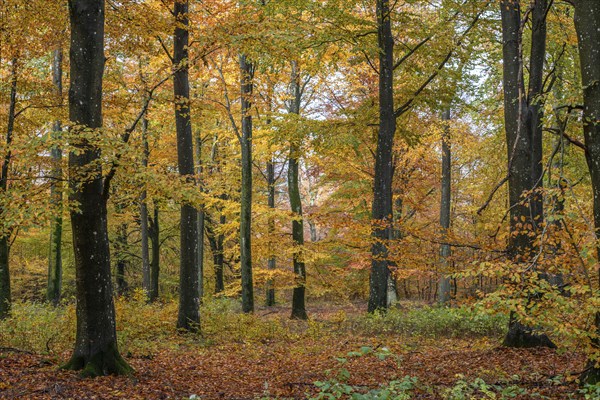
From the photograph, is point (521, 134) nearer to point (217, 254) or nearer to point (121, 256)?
point (217, 254)

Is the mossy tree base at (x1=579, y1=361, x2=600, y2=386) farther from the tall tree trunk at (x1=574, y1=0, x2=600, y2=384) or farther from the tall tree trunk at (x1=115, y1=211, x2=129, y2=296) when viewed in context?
the tall tree trunk at (x1=115, y1=211, x2=129, y2=296)

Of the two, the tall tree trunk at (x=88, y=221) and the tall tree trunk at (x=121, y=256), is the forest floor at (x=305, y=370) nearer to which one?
the tall tree trunk at (x=88, y=221)

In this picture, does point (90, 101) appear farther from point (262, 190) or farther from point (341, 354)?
point (262, 190)

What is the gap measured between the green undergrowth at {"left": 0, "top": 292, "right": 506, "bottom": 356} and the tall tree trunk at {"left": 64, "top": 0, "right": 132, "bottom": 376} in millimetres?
2060

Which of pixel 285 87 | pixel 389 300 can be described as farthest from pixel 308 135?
pixel 389 300

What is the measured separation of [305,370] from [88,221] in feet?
13.4

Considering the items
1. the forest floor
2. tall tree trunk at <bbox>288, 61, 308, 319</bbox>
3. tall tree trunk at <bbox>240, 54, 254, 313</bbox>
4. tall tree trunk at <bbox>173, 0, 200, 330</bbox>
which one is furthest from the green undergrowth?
tall tree trunk at <bbox>288, 61, 308, 319</bbox>

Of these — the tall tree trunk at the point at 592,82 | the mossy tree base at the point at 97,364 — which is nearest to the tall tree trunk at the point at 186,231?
the mossy tree base at the point at 97,364

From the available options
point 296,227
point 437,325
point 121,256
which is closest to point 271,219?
point 296,227

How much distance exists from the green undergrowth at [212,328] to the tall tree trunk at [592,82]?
5.32m

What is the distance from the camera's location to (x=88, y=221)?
7.06 meters

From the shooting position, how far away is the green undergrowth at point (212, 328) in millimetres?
9836

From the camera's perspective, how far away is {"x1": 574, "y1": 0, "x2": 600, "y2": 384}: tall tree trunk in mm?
5195

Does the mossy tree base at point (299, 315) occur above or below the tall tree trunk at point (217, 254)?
below
